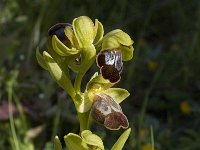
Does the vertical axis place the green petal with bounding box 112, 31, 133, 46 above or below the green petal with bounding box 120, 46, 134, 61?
above

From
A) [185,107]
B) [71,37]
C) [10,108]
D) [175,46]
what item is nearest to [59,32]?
[71,37]

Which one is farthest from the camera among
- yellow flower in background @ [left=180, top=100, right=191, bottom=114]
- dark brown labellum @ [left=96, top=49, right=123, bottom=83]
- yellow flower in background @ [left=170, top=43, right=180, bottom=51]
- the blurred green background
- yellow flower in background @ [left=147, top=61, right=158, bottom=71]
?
yellow flower in background @ [left=170, top=43, right=180, bottom=51]

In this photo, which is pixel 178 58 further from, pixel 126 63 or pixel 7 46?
pixel 7 46

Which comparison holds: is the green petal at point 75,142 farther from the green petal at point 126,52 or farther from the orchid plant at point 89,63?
the green petal at point 126,52

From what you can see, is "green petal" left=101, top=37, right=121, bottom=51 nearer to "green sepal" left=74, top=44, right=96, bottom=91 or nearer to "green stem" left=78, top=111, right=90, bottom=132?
"green sepal" left=74, top=44, right=96, bottom=91

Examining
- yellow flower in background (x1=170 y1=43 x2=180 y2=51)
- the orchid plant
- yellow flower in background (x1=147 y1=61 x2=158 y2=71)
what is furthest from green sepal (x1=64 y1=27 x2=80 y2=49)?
yellow flower in background (x1=170 y1=43 x2=180 y2=51)

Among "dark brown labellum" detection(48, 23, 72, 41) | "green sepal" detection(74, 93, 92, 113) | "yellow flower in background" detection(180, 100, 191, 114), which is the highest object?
"dark brown labellum" detection(48, 23, 72, 41)

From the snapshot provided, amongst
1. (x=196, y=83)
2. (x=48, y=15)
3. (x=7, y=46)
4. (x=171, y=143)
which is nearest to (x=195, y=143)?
(x=171, y=143)
